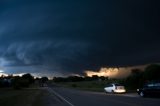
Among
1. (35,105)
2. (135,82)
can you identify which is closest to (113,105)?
(35,105)

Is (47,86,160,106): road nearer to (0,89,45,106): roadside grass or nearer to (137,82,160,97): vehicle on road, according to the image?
(137,82,160,97): vehicle on road

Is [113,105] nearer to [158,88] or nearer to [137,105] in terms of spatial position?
[137,105]

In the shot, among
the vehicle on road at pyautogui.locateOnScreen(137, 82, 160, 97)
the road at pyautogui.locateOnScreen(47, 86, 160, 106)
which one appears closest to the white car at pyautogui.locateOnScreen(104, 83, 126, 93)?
the vehicle on road at pyautogui.locateOnScreen(137, 82, 160, 97)

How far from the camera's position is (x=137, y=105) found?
23938 millimetres

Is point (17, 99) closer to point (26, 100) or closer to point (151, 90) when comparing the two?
point (26, 100)

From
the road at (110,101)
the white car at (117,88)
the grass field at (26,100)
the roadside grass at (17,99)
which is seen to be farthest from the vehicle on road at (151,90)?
the roadside grass at (17,99)

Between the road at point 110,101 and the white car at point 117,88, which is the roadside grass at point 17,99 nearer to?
the road at point 110,101

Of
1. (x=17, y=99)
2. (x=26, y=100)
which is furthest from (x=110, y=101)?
(x=17, y=99)

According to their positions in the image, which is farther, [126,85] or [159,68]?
[126,85]

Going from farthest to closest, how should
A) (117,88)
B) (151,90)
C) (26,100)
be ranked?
(117,88)
(26,100)
(151,90)

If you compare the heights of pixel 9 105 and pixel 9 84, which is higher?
pixel 9 84

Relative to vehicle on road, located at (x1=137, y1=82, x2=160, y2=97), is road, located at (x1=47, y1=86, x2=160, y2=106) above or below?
below

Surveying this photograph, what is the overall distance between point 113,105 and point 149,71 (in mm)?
28291

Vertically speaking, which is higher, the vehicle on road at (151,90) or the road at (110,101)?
the vehicle on road at (151,90)
